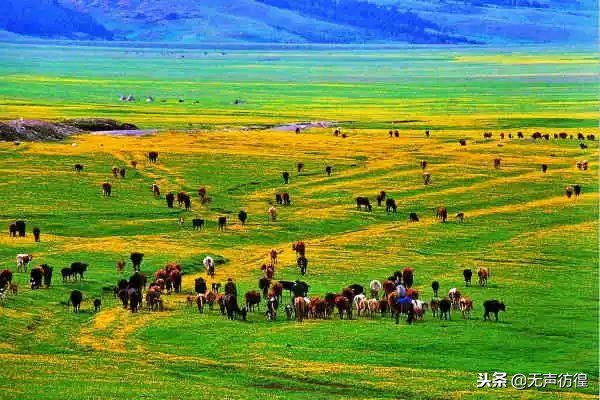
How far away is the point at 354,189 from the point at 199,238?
16.6 m

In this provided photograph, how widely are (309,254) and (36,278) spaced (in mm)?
11746

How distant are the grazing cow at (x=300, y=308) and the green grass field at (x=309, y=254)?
1.12ft

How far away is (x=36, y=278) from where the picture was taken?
40.6 m

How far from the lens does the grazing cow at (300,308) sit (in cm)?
3697

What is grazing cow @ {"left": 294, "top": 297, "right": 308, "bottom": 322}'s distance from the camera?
3697cm

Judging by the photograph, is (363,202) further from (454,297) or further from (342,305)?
(342,305)

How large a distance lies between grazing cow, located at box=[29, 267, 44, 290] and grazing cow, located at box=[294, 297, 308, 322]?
8792 millimetres

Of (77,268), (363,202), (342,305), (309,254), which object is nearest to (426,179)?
(363,202)

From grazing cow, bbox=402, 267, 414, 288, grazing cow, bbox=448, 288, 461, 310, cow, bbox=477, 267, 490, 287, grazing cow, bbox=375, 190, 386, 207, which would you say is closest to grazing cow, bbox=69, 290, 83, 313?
grazing cow, bbox=402, 267, 414, 288

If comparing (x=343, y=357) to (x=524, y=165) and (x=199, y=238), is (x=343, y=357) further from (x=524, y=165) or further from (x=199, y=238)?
(x=524, y=165)

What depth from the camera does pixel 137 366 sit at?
31797 mm

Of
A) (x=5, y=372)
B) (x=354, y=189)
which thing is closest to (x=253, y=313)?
(x=5, y=372)

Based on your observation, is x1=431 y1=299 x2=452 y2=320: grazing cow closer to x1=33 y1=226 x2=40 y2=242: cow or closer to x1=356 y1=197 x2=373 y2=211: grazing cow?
x1=33 y1=226 x2=40 y2=242: cow

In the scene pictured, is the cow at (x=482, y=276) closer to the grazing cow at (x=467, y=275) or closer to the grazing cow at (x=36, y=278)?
the grazing cow at (x=467, y=275)
